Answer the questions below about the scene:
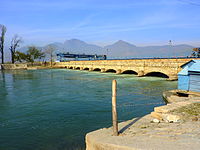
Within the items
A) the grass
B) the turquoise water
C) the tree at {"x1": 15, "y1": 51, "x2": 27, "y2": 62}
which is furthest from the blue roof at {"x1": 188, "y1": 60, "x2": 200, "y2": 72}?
the tree at {"x1": 15, "y1": 51, "x2": 27, "y2": 62}

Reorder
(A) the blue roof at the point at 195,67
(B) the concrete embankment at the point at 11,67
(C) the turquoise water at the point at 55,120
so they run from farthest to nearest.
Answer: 1. (B) the concrete embankment at the point at 11,67
2. (A) the blue roof at the point at 195,67
3. (C) the turquoise water at the point at 55,120

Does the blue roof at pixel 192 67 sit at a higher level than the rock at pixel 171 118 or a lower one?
higher

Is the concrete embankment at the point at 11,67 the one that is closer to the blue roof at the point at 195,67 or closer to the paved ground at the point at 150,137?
the blue roof at the point at 195,67

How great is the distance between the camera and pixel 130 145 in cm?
577

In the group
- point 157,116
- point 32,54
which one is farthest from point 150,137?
point 32,54

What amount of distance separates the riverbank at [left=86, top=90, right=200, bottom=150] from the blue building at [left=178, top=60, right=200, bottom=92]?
6.51 m

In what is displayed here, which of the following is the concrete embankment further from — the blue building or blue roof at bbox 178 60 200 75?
blue roof at bbox 178 60 200 75

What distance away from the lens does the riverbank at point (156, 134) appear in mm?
5658

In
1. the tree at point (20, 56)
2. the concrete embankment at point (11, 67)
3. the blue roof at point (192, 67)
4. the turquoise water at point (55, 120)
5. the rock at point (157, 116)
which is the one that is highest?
the tree at point (20, 56)

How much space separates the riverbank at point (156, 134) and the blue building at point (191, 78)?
6.51 meters

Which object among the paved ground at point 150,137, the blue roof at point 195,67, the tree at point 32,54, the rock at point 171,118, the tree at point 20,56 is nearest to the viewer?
the paved ground at point 150,137

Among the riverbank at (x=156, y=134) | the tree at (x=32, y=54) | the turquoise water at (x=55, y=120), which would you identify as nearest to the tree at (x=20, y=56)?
the tree at (x=32, y=54)

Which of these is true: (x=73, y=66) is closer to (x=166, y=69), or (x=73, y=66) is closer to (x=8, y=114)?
(x=166, y=69)

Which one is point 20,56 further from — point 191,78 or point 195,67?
point 195,67
